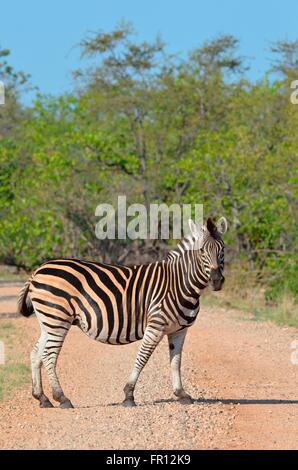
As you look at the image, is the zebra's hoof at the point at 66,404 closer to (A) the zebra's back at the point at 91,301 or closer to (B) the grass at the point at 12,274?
(A) the zebra's back at the point at 91,301

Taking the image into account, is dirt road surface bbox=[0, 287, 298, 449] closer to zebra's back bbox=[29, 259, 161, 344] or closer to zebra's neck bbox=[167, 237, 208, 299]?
zebra's back bbox=[29, 259, 161, 344]

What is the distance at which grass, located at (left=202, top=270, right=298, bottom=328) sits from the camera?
1628 centimetres

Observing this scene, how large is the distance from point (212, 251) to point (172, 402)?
1406mm

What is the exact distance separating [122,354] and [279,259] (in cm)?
783

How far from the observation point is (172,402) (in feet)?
29.6

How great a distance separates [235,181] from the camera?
21.0 meters

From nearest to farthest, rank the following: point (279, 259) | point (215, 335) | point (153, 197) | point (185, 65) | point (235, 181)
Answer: point (215, 335), point (279, 259), point (235, 181), point (153, 197), point (185, 65)

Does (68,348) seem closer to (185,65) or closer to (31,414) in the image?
(31,414)

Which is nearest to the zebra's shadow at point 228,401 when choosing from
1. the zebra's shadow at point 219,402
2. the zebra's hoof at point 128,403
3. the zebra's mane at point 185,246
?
the zebra's shadow at point 219,402

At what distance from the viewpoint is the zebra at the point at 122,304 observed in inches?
349

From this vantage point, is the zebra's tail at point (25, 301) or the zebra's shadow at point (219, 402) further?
the zebra's tail at point (25, 301)

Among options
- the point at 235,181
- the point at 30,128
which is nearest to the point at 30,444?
the point at 235,181

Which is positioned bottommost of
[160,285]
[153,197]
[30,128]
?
[160,285]

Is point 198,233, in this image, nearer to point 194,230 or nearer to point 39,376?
point 194,230
